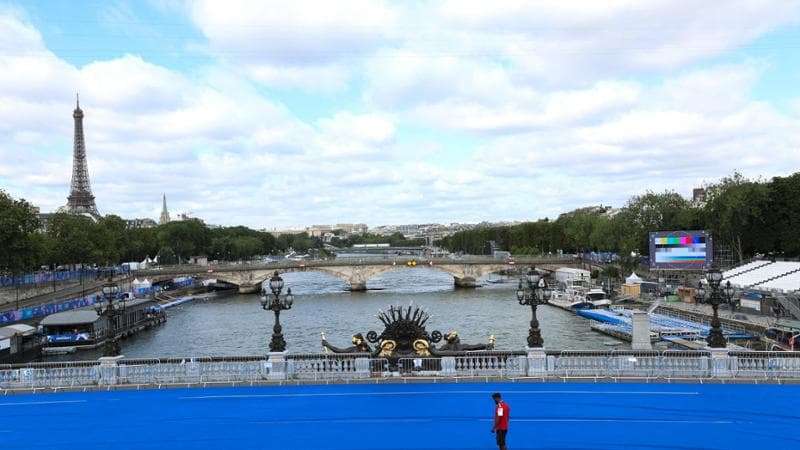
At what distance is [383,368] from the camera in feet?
58.1

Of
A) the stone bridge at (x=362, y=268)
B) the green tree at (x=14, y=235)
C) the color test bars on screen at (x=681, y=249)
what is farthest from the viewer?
the stone bridge at (x=362, y=268)

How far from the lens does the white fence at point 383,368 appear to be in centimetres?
1697

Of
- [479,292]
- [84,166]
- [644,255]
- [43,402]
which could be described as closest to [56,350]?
[43,402]

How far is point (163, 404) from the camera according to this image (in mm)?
15617

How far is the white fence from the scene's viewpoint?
16969 mm

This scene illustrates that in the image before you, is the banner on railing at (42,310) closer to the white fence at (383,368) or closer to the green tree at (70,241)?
the green tree at (70,241)

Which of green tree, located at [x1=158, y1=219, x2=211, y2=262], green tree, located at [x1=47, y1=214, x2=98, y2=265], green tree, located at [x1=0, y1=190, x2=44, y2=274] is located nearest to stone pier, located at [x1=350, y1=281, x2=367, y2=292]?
green tree, located at [x1=47, y1=214, x2=98, y2=265]

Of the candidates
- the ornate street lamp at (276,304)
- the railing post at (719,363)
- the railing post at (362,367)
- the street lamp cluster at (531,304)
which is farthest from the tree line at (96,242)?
the railing post at (719,363)

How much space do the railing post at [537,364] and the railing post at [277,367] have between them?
6.19 m

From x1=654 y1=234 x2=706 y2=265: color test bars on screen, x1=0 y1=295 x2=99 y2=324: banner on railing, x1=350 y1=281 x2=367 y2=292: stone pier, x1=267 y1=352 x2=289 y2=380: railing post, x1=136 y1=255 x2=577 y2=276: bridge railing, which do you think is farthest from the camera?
x1=350 y1=281 x2=367 y2=292: stone pier

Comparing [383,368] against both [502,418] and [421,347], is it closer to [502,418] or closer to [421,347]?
[421,347]

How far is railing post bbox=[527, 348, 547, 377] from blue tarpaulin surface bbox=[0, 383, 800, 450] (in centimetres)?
64

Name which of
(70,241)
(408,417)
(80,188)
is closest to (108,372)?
(408,417)

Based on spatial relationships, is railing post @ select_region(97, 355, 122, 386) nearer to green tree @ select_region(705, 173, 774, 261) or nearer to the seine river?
the seine river
